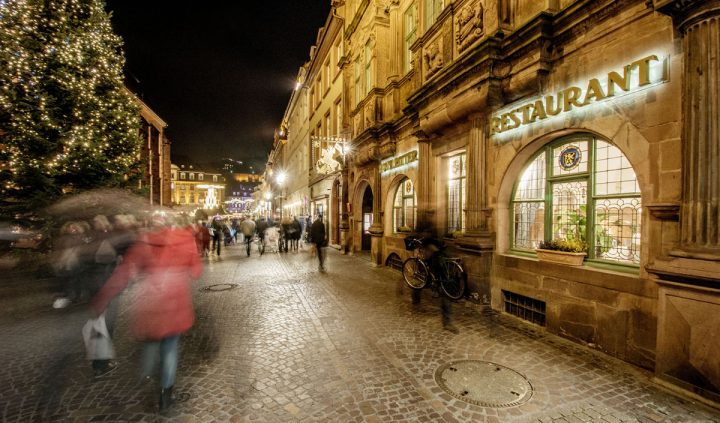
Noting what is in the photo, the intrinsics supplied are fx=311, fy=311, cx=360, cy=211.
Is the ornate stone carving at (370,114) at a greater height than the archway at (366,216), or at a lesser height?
greater

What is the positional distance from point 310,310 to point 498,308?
4.04 metres

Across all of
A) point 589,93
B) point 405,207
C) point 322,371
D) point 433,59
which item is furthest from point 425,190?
point 322,371

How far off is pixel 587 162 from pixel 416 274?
4.57 meters

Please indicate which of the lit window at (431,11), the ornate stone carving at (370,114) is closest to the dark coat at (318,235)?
the ornate stone carving at (370,114)

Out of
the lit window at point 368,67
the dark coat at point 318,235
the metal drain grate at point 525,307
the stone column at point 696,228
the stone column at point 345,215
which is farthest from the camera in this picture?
the stone column at point 345,215

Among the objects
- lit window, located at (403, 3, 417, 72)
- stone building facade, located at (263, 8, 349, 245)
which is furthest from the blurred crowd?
stone building facade, located at (263, 8, 349, 245)

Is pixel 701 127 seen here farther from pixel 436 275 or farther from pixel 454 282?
pixel 436 275

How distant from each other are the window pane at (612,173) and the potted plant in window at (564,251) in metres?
0.94

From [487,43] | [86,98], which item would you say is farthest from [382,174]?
[86,98]

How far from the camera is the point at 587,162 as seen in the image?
17.3ft

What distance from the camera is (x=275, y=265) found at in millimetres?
12633

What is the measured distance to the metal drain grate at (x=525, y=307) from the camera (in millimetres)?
5863

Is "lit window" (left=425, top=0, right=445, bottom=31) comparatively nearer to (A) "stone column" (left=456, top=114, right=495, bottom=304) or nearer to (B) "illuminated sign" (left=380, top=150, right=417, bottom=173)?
(B) "illuminated sign" (left=380, top=150, right=417, bottom=173)

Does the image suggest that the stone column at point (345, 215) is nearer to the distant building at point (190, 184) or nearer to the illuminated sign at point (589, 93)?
the illuminated sign at point (589, 93)
